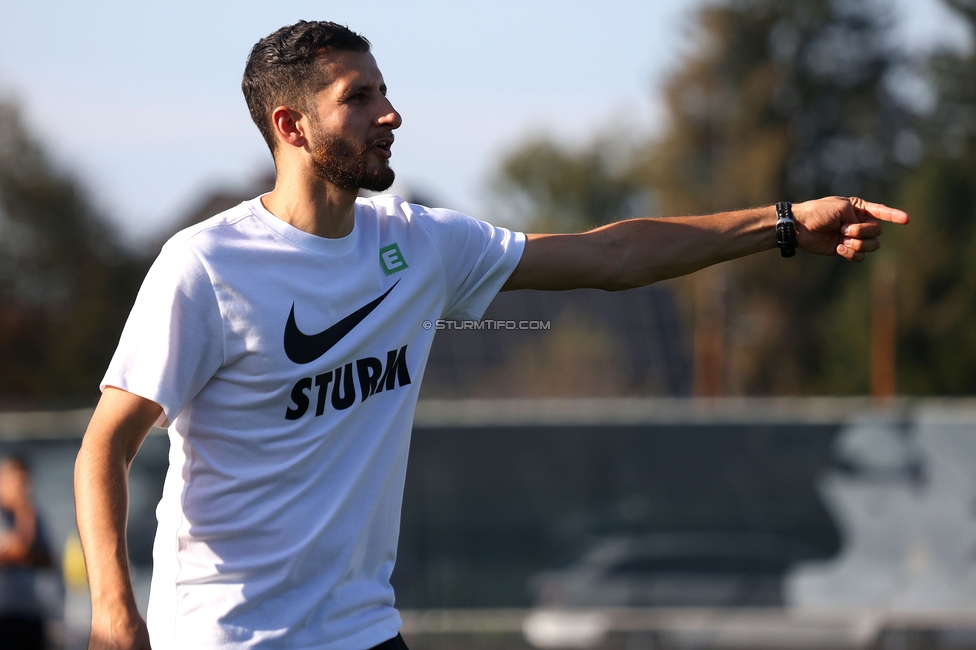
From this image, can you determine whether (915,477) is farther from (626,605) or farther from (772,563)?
(626,605)

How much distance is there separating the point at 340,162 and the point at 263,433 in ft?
2.37

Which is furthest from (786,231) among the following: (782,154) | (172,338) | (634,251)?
(782,154)

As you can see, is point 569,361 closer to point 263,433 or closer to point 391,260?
point 391,260

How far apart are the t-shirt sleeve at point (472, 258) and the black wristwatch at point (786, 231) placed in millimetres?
769

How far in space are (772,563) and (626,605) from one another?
51.8 inches

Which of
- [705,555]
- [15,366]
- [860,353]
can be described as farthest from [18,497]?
[860,353]

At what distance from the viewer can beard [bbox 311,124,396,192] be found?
2.97 meters

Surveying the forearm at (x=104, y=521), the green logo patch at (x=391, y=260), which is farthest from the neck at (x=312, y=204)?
the forearm at (x=104, y=521)

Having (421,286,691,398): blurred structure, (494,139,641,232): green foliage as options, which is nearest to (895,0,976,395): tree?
(421,286,691,398): blurred structure

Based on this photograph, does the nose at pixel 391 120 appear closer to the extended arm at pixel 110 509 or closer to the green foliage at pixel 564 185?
the extended arm at pixel 110 509

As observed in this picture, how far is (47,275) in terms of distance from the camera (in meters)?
36.2

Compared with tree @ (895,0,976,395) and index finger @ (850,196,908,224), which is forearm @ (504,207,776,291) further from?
tree @ (895,0,976,395)

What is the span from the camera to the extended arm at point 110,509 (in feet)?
8.07

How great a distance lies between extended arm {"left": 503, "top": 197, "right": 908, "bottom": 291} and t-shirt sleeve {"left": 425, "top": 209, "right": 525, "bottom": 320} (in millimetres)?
52
